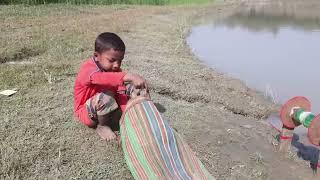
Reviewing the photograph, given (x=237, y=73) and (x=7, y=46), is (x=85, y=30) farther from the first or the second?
(x=237, y=73)

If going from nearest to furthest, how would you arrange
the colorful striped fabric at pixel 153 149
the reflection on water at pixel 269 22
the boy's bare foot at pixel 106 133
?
the colorful striped fabric at pixel 153 149
the boy's bare foot at pixel 106 133
the reflection on water at pixel 269 22

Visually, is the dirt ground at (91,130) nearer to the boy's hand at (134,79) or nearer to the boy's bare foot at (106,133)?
the boy's bare foot at (106,133)

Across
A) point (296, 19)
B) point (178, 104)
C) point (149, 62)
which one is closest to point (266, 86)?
point (149, 62)

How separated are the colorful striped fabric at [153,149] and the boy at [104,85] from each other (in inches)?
7.9

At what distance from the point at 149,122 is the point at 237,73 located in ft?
18.9

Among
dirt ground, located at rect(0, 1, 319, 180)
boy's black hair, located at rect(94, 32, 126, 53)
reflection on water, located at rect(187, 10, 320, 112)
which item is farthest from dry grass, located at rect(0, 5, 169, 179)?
reflection on water, located at rect(187, 10, 320, 112)

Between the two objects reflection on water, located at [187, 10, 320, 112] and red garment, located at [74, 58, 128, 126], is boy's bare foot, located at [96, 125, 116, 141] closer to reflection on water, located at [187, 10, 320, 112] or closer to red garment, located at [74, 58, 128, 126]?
red garment, located at [74, 58, 128, 126]

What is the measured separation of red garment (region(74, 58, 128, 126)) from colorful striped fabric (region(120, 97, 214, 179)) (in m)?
0.24

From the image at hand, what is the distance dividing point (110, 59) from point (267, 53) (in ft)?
27.0

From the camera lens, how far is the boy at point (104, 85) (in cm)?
328

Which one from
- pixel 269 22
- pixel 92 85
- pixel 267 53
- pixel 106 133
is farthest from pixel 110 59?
pixel 269 22

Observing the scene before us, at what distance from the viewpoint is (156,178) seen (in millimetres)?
3020

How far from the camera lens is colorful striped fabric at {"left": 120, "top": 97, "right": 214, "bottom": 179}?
307 centimetres

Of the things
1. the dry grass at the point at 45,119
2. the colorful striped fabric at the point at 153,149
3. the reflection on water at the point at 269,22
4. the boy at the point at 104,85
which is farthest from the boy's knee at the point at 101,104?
the reflection on water at the point at 269,22
